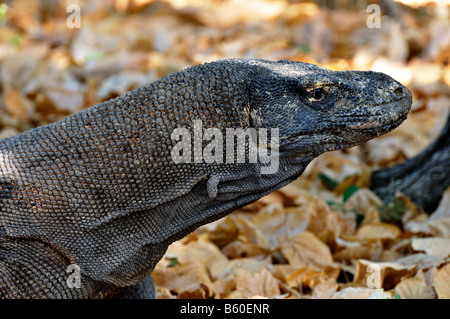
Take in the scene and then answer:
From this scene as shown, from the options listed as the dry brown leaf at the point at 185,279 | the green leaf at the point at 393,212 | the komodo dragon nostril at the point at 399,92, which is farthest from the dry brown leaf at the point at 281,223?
the komodo dragon nostril at the point at 399,92

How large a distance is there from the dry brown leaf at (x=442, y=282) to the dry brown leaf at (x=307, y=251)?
2.93ft

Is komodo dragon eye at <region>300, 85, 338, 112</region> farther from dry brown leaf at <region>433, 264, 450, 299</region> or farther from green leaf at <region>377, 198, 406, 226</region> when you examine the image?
green leaf at <region>377, 198, 406, 226</region>

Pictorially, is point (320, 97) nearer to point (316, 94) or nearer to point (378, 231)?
point (316, 94)

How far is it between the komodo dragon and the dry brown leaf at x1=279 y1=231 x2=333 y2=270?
131cm

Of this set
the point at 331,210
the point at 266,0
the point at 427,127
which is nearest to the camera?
the point at 331,210

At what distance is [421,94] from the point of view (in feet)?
28.4

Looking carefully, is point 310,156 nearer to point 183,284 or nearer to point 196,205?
point 196,205

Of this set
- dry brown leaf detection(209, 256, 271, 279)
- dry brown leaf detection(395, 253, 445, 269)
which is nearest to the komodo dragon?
dry brown leaf detection(209, 256, 271, 279)

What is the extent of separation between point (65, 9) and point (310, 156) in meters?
9.13

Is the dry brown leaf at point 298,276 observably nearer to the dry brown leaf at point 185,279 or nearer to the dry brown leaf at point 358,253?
the dry brown leaf at point 358,253

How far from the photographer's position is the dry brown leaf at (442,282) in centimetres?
380

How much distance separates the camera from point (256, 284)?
14.0ft

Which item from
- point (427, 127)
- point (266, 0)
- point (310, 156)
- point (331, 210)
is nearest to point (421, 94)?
point (427, 127)

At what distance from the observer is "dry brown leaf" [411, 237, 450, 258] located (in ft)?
14.3
